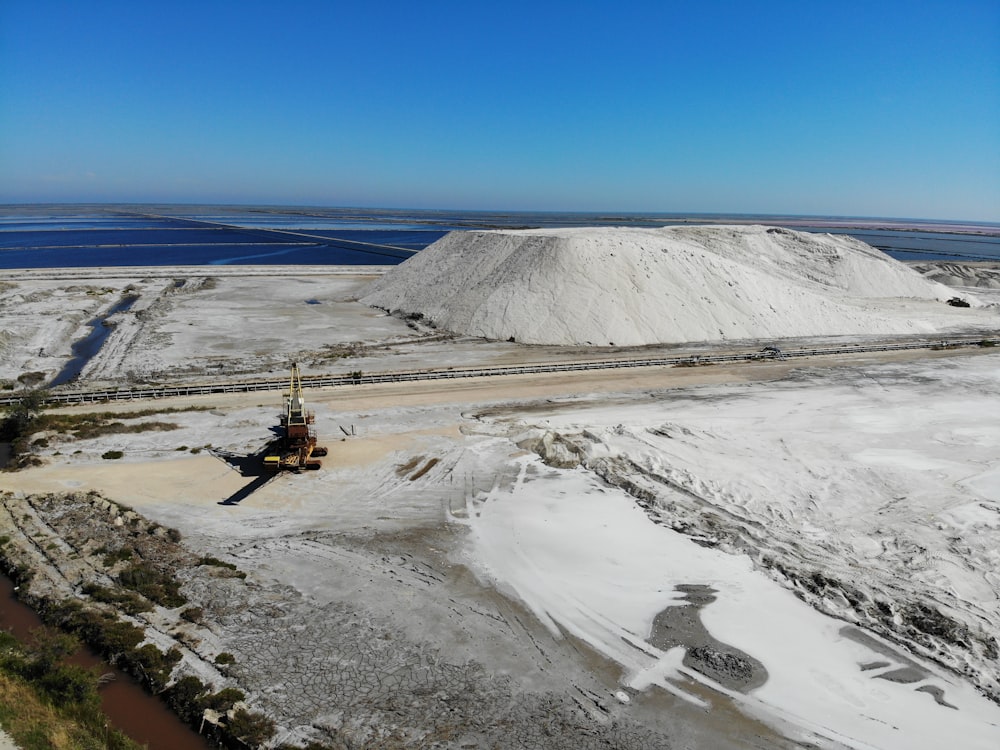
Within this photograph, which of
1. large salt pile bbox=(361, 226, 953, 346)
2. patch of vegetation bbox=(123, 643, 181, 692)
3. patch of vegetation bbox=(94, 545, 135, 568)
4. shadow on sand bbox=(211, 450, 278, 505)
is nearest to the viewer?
patch of vegetation bbox=(123, 643, 181, 692)

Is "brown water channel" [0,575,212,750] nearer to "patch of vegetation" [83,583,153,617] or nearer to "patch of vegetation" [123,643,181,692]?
"patch of vegetation" [123,643,181,692]

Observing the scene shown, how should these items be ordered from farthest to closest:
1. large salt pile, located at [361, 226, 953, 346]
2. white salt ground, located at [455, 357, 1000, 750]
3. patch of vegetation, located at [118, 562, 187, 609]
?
large salt pile, located at [361, 226, 953, 346], patch of vegetation, located at [118, 562, 187, 609], white salt ground, located at [455, 357, 1000, 750]

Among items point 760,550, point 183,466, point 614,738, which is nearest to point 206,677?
point 614,738

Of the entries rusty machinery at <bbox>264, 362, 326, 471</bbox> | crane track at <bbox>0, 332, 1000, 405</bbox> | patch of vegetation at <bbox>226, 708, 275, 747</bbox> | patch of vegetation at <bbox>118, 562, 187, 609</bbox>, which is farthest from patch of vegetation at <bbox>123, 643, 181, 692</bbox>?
crane track at <bbox>0, 332, 1000, 405</bbox>

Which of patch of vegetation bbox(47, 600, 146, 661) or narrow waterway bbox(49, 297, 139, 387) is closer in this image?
patch of vegetation bbox(47, 600, 146, 661)

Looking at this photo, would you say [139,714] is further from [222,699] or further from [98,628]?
[98,628]

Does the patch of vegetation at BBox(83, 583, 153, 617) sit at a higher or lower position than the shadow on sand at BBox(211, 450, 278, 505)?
lower

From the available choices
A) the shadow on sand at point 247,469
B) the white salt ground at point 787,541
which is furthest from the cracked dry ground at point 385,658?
the shadow on sand at point 247,469
